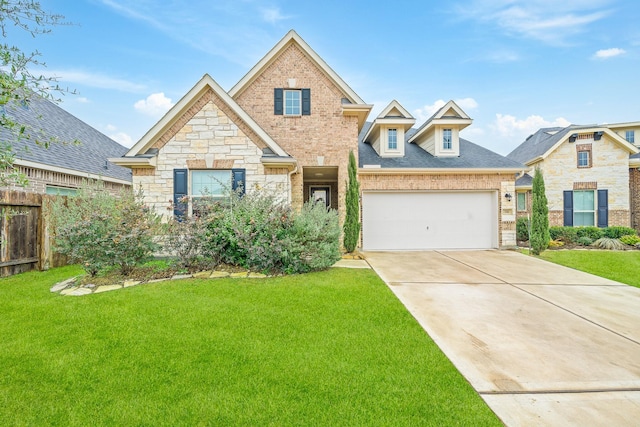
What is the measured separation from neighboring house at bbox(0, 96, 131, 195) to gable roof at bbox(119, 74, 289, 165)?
1335 mm

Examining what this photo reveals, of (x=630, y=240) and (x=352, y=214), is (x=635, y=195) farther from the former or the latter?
(x=352, y=214)

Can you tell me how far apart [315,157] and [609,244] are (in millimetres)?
13109

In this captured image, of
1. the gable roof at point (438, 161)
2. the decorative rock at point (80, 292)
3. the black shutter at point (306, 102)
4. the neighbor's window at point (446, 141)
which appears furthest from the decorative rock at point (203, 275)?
the neighbor's window at point (446, 141)

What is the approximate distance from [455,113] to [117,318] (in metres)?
13.8

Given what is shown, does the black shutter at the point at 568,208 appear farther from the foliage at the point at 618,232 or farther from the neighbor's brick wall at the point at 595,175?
the foliage at the point at 618,232

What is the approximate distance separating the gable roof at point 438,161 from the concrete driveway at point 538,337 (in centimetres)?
535

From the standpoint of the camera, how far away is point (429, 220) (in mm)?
11906

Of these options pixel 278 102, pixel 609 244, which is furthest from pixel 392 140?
pixel 609 244

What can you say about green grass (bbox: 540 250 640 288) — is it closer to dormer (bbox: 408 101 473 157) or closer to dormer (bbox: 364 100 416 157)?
dormer (bbox: 408 101 473 157)

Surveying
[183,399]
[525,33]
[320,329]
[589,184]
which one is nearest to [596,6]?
[525,33]

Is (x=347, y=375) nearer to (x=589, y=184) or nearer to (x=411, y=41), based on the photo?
(x=411, y=41)

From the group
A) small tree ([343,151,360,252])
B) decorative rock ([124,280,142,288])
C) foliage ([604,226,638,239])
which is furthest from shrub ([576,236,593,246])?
decorative rock ([124,280,142,288])

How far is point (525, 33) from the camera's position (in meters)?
12.1

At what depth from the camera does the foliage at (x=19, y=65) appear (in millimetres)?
2533
